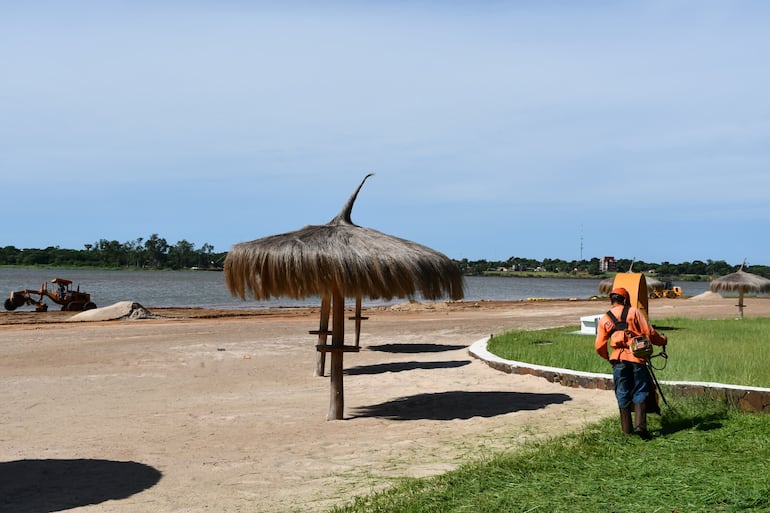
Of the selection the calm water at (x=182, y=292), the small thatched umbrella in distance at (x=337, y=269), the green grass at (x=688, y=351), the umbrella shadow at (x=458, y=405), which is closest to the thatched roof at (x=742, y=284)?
the green grass at (x=688, y=351)

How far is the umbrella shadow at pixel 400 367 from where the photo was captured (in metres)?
13.9

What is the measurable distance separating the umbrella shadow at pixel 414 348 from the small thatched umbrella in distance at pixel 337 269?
7.11m

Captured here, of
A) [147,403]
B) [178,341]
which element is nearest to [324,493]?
[147,403]

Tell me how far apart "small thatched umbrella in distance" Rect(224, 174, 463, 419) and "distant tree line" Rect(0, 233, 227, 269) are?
492 ft

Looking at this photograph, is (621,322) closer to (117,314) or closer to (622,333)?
(622,333)

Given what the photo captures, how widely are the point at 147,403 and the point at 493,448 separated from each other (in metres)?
5.55

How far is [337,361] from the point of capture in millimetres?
9789

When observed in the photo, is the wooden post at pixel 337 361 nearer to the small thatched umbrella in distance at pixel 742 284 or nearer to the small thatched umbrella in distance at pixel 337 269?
the small thatched umbrella in distance at pixel 337 269

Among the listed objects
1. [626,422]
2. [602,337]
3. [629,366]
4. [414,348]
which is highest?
[602,337]

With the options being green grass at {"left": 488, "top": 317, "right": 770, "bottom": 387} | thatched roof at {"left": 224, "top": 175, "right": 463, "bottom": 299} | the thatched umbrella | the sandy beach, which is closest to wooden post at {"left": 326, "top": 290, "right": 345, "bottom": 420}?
the sandy beach

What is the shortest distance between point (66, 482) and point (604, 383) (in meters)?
6.82

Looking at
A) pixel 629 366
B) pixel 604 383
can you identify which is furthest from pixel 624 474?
pixel 604 383

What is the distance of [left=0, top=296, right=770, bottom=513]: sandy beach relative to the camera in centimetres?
664

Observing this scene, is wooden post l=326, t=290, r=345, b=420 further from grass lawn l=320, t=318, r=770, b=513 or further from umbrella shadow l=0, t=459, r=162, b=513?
grass lawn l=320, t=318, r=770, b=513
